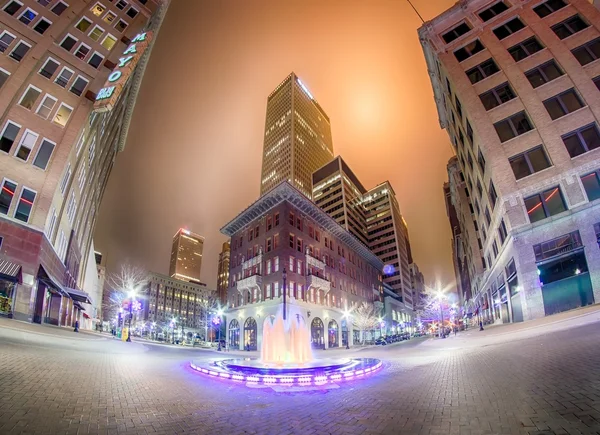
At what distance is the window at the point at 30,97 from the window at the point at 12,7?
342 inches

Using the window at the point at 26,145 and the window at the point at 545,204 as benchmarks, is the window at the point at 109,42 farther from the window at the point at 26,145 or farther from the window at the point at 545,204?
the window at the point at 545,204

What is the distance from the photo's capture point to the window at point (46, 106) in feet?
87.2

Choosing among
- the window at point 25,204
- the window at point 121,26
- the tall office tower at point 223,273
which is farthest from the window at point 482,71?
the tall office tower at point 223,273

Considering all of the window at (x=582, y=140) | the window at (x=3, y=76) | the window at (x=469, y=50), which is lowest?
the window at (x=582, y=140)

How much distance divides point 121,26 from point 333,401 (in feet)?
157

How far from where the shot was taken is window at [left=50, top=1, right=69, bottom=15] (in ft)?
101

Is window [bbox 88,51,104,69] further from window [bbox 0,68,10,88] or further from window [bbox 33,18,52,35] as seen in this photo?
window [bbox 0,68,10,88]

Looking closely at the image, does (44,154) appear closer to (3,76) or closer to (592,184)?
(3,76)

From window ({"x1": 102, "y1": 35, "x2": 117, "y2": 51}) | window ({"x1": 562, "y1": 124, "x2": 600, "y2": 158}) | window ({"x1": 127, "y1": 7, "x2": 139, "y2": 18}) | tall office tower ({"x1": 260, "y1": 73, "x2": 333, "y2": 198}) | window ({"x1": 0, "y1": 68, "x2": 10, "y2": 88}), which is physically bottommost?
window ({"x1": 562, "y1": 124, "x2": 600, "y2": 158})

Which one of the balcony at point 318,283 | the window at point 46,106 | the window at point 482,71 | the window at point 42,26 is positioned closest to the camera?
the window at point 482,71

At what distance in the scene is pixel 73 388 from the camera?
760cm

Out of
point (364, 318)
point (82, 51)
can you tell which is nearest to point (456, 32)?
point (82, 51)

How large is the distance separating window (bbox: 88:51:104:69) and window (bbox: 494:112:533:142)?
41537 millimetres

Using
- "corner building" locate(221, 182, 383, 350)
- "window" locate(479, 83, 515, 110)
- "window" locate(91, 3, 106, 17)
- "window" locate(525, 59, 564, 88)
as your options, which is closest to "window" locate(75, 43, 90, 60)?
"window" locate(91, 3, 106, 17)
